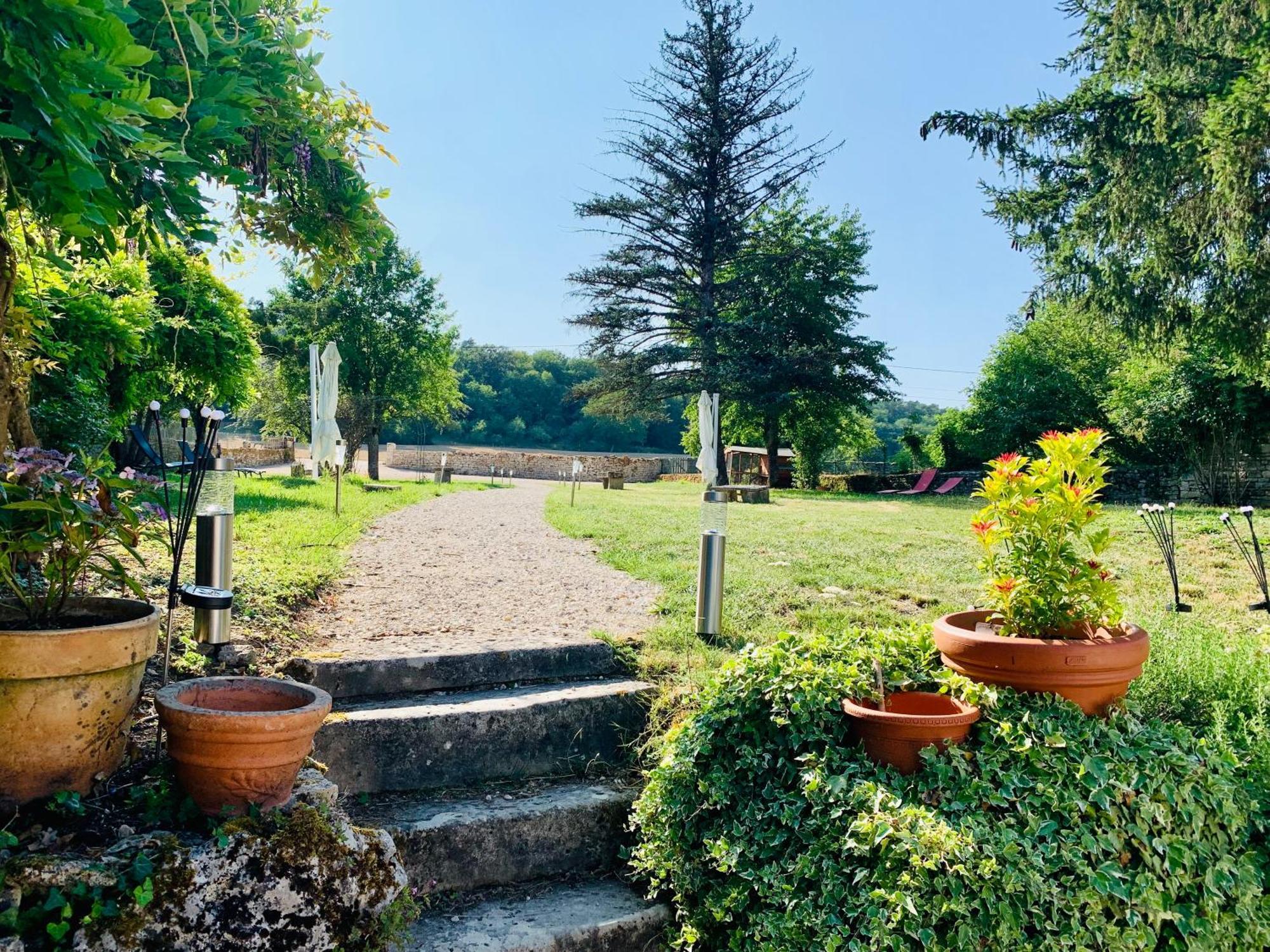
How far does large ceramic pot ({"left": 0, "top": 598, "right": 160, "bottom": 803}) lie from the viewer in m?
2.13

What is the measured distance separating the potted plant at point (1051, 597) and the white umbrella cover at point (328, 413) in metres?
8.55

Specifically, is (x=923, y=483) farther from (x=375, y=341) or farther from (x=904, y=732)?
(x=904, y=732)

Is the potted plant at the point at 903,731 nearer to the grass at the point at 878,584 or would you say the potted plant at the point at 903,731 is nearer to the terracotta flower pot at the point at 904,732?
the terracotta flower pot at the point at 904,732

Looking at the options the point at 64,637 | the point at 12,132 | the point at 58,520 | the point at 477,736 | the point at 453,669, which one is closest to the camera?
the point at 12,132

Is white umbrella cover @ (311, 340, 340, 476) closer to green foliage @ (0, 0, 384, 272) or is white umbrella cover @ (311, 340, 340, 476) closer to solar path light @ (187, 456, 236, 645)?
green foliage @ (0, 0, 384, 272)

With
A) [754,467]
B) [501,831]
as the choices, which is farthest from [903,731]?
[754,467]

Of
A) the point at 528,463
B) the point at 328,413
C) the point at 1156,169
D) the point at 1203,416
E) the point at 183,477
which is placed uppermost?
the point at 1156,169

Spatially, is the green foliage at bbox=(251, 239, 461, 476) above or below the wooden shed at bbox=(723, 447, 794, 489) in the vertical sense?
above

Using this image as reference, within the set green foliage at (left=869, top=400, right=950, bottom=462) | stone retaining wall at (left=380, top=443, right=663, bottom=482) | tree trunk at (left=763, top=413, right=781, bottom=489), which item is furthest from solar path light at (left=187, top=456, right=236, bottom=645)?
green foliage at (left=869, top=400, right=950, bottom=462)

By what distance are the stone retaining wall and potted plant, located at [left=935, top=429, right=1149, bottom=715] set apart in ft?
98.1

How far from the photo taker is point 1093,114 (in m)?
10.8

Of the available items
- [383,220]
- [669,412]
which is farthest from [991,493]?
[669,412]

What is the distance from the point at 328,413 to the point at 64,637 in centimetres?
862

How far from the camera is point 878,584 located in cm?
574
